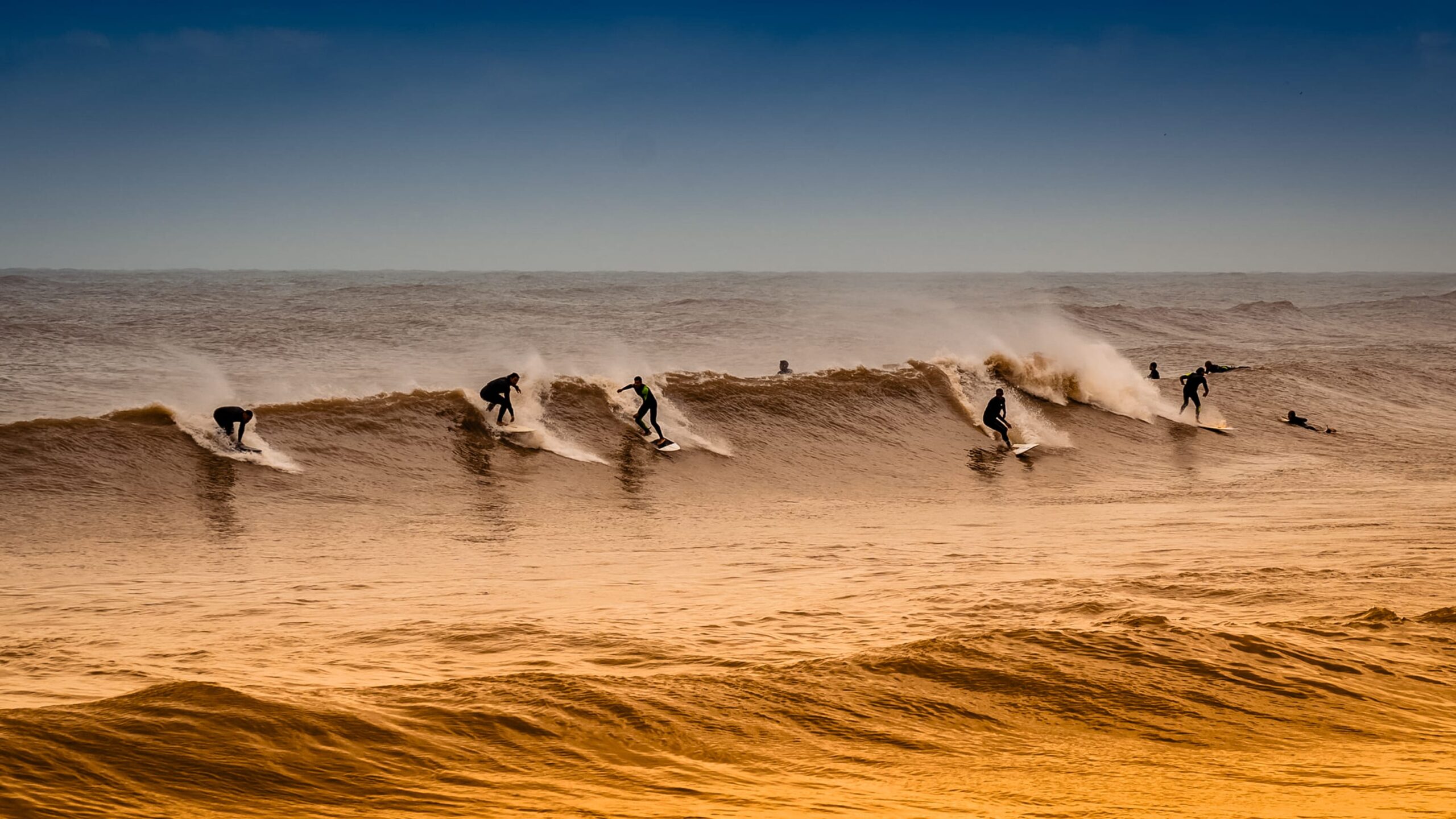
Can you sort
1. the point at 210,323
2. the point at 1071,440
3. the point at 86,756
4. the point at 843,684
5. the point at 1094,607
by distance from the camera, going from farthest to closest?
the point at 210,323
the point at 1071,440
the point at 1094,607
the point at 843,684
the point at 86,756

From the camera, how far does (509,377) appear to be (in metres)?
17.0

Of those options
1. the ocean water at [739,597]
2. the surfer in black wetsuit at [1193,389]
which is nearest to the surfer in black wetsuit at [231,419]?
the ocean water at [739,597]

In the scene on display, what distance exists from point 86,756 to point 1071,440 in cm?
1766

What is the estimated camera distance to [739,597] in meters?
8.28

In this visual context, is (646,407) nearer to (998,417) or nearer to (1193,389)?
(998,417)

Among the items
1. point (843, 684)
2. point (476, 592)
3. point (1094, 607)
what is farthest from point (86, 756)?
point (1094, 607)

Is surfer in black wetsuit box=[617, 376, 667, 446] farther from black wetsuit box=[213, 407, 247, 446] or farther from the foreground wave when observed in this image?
the foreground wave

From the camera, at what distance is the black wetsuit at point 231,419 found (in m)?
14.7

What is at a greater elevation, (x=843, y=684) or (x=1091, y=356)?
(x=1091, y=356)

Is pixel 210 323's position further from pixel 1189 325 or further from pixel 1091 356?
pixel 1189 325

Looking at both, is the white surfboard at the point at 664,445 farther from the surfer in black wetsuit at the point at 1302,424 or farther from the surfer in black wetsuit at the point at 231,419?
the surfer in black wetsuit at the point at 1302,424

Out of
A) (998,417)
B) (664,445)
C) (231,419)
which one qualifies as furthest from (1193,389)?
(231,419)

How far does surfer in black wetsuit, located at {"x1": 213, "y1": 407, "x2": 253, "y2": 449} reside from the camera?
1474 cm

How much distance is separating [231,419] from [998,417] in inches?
525
